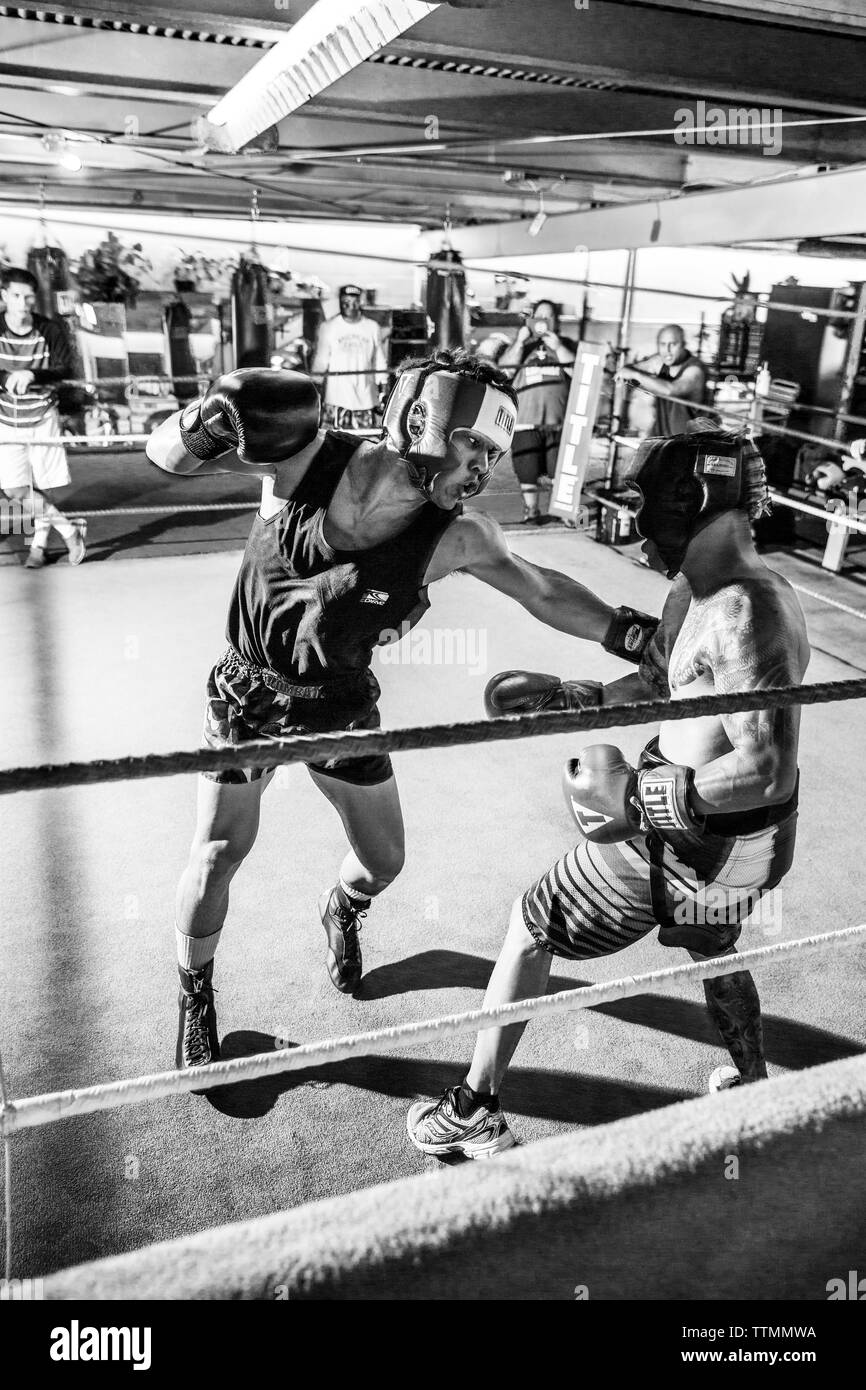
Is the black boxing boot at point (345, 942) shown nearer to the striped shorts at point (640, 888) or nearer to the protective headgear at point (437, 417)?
the striped shorts at point (640, 888)

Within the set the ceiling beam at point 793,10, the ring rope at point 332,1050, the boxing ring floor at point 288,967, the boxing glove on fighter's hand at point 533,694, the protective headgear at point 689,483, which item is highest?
the ceiling beam at point 793,10

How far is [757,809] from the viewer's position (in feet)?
5.12

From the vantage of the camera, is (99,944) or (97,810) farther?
(97,810)

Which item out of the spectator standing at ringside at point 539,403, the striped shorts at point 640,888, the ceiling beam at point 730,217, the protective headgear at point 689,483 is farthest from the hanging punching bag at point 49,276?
the striped shorts at point 640,888

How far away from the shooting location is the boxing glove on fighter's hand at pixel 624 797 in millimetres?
1433

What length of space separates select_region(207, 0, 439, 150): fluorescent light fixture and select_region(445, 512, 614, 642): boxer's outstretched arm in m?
1.20

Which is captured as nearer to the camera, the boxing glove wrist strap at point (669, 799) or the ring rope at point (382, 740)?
the ring rope at point (382, 740)

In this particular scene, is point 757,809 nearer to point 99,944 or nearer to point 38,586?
point 99,944

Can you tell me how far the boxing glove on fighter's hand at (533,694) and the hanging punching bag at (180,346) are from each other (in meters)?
7.72

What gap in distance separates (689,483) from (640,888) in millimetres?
684

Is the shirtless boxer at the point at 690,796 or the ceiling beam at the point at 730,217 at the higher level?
the ceiling beam at the point at 730,217
